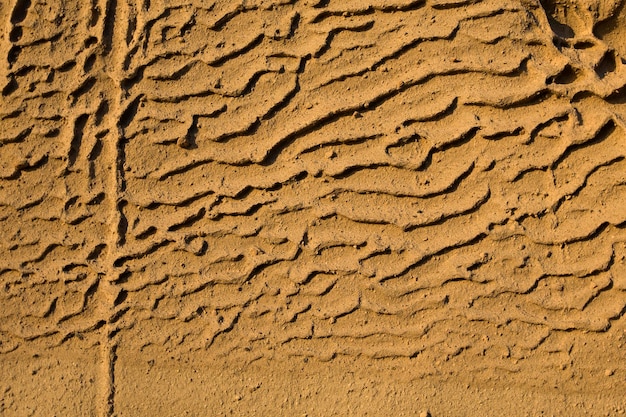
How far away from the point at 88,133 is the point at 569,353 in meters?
2.29

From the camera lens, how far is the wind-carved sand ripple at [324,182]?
8.18ft

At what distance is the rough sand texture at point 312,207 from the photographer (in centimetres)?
249

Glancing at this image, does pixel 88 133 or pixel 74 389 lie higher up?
pixel 88 133

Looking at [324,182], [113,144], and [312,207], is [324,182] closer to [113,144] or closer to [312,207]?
[312,207]

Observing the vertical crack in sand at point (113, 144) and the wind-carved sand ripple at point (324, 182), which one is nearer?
the wind-carved sand ripple at point (324, 182)

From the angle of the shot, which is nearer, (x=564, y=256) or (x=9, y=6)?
(x=564, y=256)

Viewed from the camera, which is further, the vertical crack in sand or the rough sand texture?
the vertical crack in sand

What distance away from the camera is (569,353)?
249 cm

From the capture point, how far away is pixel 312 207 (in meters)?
2.58

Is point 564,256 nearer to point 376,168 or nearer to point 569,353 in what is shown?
point 569,353

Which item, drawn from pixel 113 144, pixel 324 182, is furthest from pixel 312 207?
pixel 113 144

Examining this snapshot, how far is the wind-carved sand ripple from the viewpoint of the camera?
2492 millimetres

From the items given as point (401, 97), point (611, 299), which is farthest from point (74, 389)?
point (611, 299)

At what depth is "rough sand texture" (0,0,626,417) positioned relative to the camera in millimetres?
2494
